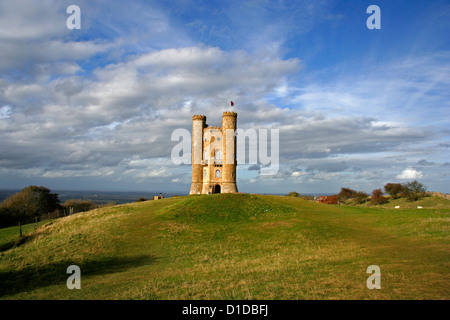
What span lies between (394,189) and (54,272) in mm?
66122

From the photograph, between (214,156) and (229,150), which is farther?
(214,156)

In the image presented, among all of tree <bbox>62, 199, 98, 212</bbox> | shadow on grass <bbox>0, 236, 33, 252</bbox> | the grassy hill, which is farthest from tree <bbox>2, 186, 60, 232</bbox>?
shadow on grass <bbox>0, 236, 33, 252</bbox>

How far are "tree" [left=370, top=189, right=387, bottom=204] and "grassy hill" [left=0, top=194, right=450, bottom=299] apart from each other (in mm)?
33183

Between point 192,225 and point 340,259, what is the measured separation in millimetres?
16080

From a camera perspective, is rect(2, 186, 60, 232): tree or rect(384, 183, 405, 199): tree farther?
rect(384, 183, 405, 199): tree

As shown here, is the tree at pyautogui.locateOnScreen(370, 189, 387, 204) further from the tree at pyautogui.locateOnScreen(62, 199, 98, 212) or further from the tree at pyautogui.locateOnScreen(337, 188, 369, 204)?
the tree at pyautogui.locateOnScreen(62, 199, 98, 212)

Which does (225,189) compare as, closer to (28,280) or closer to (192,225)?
(192,225)

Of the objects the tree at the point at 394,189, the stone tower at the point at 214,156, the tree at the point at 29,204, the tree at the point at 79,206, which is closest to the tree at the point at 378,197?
the tree at the point at 394,189

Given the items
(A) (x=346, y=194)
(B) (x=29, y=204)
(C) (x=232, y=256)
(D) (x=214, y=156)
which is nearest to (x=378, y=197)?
(A) (x=346, y=194)

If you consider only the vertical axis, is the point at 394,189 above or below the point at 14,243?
above

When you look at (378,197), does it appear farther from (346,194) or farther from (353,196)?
(346,194)

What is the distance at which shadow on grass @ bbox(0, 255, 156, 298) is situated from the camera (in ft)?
49.9

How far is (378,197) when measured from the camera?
2475 inches

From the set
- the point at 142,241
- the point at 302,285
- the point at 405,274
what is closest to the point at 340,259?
the point at 405,274
